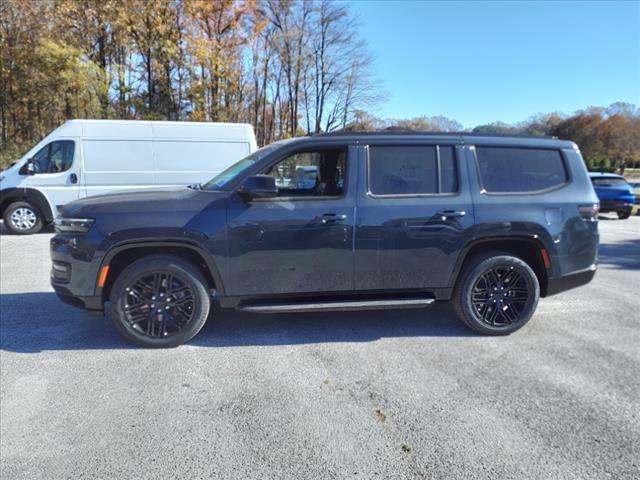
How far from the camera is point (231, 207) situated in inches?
141

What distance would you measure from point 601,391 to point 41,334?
488cm

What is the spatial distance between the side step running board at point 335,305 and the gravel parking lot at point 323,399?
355mm

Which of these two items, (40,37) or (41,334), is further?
(40,37)

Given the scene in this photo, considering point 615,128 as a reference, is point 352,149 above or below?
below

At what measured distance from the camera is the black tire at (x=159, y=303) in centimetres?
357

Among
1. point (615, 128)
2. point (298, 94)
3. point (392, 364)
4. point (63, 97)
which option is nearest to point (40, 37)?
point (63, 97)

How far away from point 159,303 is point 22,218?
854cm

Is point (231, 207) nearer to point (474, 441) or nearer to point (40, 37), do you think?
point (474, 441)

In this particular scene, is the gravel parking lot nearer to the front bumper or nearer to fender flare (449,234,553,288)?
the front bumper

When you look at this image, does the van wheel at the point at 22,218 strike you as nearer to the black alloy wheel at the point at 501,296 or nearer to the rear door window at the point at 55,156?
the rear door window at the point at 55,156

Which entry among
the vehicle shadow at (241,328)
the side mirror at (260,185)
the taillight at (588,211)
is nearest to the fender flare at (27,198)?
the vehicle shadow at (241,328)

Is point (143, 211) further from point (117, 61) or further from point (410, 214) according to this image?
point (117, 61)

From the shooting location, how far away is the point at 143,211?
3520 millimetres

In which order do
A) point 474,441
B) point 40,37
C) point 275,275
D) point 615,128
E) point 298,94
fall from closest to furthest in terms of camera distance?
point 474,441
point 275,275
point 40,37
point 298,94
point 615,128
